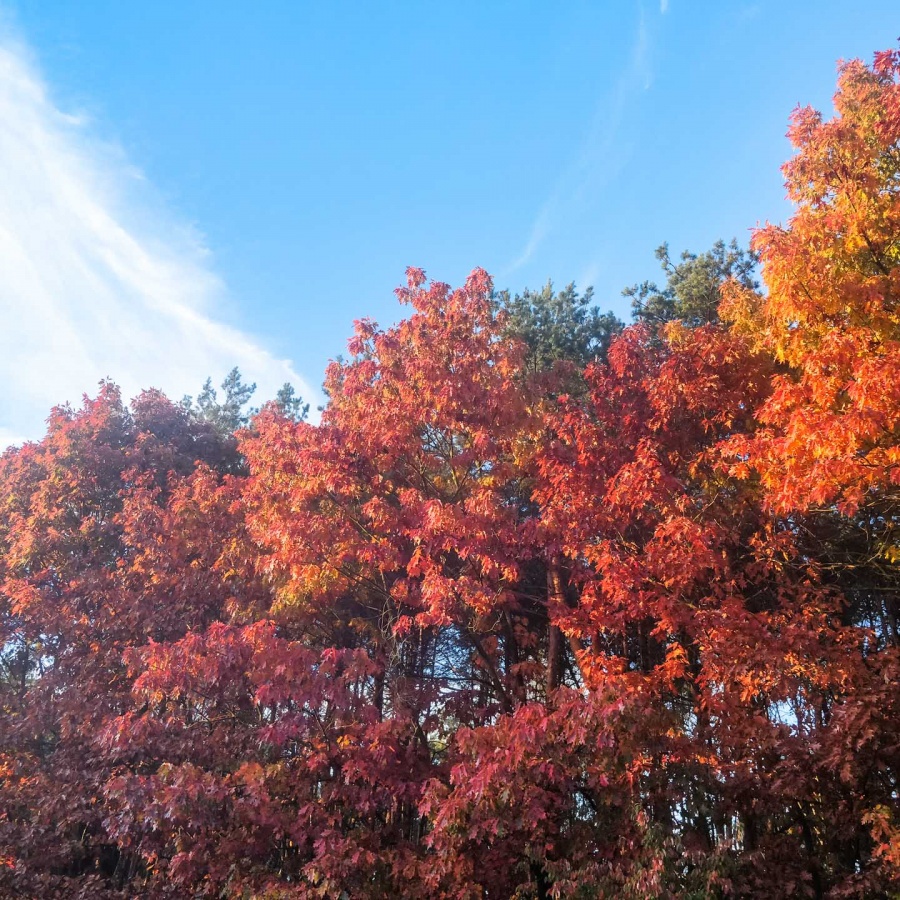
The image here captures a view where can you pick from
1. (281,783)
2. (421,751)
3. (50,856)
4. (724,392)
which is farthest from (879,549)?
(50,856)

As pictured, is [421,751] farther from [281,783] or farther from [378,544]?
[378,544]

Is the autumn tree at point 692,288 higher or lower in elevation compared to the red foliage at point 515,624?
higher

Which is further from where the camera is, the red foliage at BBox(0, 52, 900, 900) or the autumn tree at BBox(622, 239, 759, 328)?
the autumn tree at BBox(622, 239, 759, 328)

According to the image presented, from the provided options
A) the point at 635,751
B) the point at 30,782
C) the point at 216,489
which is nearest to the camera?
the point at 635,751

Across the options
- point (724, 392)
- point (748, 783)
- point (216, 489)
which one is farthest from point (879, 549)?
point (216, 489)

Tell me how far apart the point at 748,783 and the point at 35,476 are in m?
12.5

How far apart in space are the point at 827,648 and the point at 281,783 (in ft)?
20.1

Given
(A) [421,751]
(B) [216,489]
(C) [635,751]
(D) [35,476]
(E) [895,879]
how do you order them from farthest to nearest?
(D) [35,476], (B) [216,489], (A) [421,751], (C) [635,751], (E) [895,879]

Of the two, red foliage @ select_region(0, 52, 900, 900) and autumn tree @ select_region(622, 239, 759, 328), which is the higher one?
autumn tree @ select_region(622, 239, 759, 328)

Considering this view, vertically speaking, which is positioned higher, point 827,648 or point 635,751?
point 827,648

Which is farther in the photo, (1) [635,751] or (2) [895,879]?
(1) [635,751]

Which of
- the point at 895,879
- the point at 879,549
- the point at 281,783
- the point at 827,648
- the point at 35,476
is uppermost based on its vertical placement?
the point at 35,476

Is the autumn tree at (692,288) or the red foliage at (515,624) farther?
the autumn tree at (692,288)

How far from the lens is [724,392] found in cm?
898
